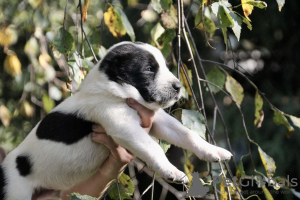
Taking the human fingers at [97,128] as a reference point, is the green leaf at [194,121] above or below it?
above

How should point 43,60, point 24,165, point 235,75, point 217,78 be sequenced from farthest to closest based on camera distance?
point 235,75, point 43,60, point 217,78, point 24,165

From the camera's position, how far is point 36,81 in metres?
4.00

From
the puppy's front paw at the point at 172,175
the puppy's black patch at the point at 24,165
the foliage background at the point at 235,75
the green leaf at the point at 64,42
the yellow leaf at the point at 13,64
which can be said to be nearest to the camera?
the puppy's front paw at the point at 172,175

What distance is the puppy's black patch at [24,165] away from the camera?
2176 mm

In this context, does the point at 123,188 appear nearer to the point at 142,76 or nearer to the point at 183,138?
the point at 183,138

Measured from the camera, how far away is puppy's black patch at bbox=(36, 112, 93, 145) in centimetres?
213

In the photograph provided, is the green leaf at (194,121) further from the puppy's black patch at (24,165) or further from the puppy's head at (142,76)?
the puppy's black patch at (24,165)

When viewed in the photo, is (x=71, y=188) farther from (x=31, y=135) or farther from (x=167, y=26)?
(x=167, y=26)

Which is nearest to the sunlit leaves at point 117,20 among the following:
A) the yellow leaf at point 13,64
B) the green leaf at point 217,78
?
the green leaf at point 217,78

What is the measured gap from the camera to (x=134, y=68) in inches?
82.6

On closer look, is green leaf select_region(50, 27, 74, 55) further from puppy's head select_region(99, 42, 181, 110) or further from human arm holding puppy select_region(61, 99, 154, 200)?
human arm holding puppy select_region(61, 99, 154, 200)

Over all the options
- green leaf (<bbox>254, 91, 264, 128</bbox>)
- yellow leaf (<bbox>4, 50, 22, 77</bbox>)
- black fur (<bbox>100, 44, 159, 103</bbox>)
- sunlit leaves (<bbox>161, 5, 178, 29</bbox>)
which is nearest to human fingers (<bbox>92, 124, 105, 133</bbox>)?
black fur (<bbox>100, 44, 159, 103</bbox>)

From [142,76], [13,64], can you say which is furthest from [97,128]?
[13,64]

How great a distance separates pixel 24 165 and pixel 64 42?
67cm
